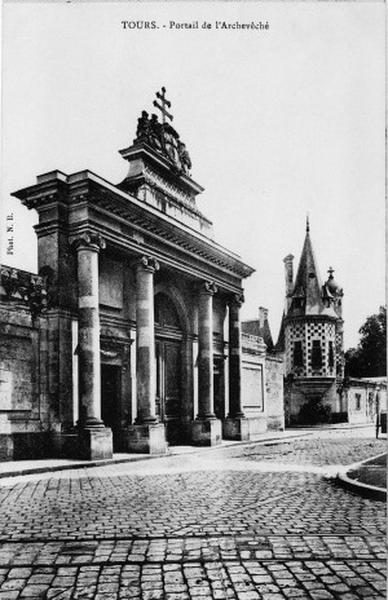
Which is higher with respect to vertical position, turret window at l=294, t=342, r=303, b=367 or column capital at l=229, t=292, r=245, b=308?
column capital at l=229, t=292, r=245, b=308

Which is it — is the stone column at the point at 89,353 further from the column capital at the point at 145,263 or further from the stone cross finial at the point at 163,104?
the stone cross finial at the point at 163,104

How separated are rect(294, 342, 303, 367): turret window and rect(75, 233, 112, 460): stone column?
26594 millimetres

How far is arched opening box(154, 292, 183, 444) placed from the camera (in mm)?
19094

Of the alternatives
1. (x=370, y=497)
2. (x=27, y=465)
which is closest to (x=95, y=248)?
(x=27, y=465)

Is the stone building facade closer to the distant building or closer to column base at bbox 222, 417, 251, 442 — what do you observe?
column base at bbox 222, 417, 251, 442

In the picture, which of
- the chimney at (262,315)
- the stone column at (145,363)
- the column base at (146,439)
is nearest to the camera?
the column base at (146,439)

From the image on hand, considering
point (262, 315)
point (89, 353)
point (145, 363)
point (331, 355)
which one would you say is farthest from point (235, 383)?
point (262, 315)

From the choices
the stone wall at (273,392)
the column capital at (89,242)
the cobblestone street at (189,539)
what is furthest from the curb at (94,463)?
the stone wall at (273,392)

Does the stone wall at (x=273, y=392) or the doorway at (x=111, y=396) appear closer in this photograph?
the doorway at (x=111, y=396)

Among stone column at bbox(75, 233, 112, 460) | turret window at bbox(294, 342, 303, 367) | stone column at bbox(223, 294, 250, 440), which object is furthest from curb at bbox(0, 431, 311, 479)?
turret window at bbox(294, 342, 303, 367)

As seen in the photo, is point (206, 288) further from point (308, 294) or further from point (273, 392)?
point (308, 294)

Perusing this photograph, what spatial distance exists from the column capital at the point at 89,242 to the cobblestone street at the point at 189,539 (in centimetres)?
617

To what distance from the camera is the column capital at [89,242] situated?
14359 millimetres

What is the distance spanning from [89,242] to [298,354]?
2730 centimetres
